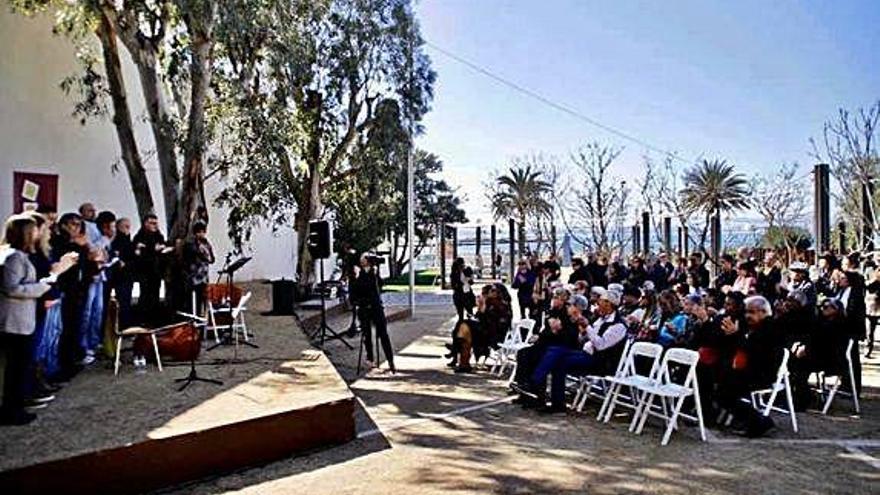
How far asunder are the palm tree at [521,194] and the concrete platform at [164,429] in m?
14.6

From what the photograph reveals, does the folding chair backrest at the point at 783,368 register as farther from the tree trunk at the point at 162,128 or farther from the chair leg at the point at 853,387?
the tree trunk at the point at 162,128

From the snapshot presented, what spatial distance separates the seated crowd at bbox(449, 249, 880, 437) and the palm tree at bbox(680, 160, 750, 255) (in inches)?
350

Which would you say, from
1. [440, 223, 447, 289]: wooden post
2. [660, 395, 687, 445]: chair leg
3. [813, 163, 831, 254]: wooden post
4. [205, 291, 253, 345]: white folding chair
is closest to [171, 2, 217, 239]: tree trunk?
[205, 291, 253, 345]: white folding chair

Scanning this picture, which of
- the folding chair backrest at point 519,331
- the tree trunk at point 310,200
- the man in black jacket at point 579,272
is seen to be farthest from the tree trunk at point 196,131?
the man in black jacket at point 579,272

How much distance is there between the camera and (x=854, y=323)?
6406 mm

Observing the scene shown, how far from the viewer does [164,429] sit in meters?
4.38

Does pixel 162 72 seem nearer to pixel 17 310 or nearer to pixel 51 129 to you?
pixel 51 129

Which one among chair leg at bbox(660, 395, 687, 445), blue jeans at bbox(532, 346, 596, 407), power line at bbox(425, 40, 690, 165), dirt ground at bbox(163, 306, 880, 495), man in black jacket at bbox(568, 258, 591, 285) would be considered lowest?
dirt ground at bbox(163, 306, 880, 495)

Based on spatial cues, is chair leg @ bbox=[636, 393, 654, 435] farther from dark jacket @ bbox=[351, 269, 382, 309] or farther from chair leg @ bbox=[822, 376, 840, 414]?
dark jacket @ bbox=[351, 269, 382, 309]

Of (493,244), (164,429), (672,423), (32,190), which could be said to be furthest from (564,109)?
(164,429)

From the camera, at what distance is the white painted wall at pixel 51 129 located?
29.6ft

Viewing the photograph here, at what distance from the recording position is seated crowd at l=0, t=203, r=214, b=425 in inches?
175

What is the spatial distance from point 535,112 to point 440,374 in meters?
11.0

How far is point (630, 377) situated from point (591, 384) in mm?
604
